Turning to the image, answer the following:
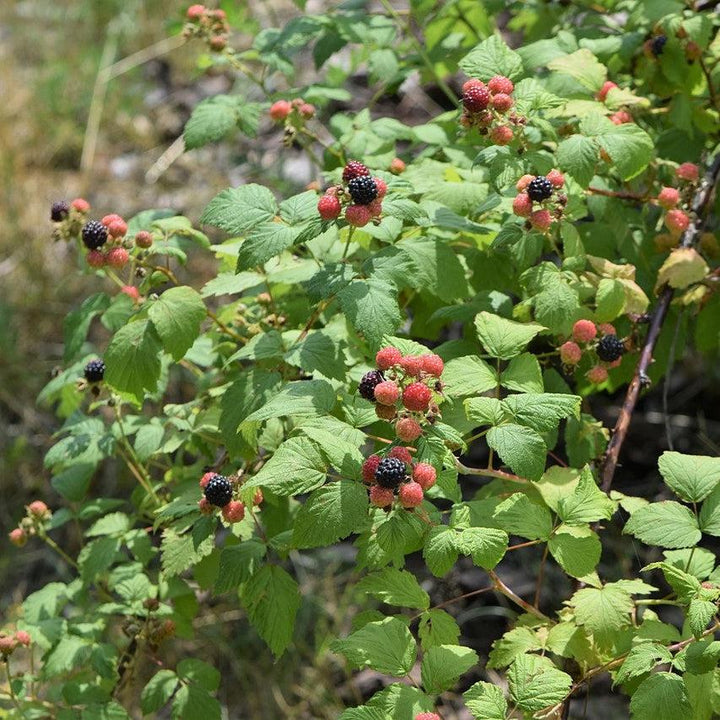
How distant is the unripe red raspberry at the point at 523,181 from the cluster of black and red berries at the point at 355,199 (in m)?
0.30

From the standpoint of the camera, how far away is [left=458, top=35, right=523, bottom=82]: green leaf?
1803mm

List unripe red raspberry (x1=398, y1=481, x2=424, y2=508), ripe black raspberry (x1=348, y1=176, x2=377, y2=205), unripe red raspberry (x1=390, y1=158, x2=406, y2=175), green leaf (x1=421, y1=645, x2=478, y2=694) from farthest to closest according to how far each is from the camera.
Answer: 1. unripe red raspberry (x1=390, y1=158, x2=406, y2=175)
2. ripe black raspberry (x1=348, y1=176, x2=377, y2=205)
3. green leaf (x1=421, y1=645, x2=478, y2=694)
4. unripe red raspberry (x1=398, y1=481, x2=424, y2=508)

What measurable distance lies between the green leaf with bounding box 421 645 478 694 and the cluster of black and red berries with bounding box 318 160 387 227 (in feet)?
2.25

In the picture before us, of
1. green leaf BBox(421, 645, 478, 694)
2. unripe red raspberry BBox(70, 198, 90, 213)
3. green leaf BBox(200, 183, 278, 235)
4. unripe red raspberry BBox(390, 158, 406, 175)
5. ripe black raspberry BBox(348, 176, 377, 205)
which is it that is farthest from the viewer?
unripe red raspberry BBox(390, 158, 406, 175)

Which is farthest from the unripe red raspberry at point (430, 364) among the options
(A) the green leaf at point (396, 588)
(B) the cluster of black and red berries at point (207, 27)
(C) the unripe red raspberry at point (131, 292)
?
(B) the cluster of black and red berries at point (207, 27)

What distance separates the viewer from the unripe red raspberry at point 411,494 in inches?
53.6

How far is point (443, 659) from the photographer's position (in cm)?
149

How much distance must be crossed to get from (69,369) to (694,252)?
4.44 ft

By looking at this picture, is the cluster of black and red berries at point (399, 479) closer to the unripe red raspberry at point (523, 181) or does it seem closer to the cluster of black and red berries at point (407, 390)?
the cluster of black and red berries at point (407, 390)

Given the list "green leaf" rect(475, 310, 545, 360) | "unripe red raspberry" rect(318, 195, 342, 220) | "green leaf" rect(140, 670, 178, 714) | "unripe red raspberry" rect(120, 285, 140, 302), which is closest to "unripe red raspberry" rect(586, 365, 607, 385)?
"green leaf" rect(475, 310, 545, 360)

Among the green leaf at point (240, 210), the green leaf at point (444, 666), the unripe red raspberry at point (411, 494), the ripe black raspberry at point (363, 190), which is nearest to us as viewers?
the unripe red raspberry at point (411, 494)

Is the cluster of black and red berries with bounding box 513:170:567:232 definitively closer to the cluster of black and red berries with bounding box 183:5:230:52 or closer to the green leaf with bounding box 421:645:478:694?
the green leaf with bounding box 421:645:478:694

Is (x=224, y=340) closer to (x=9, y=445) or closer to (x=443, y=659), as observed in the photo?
(x=443, y=659)

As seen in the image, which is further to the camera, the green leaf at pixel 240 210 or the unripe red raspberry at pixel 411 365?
the green leaf at pixel 240 210
